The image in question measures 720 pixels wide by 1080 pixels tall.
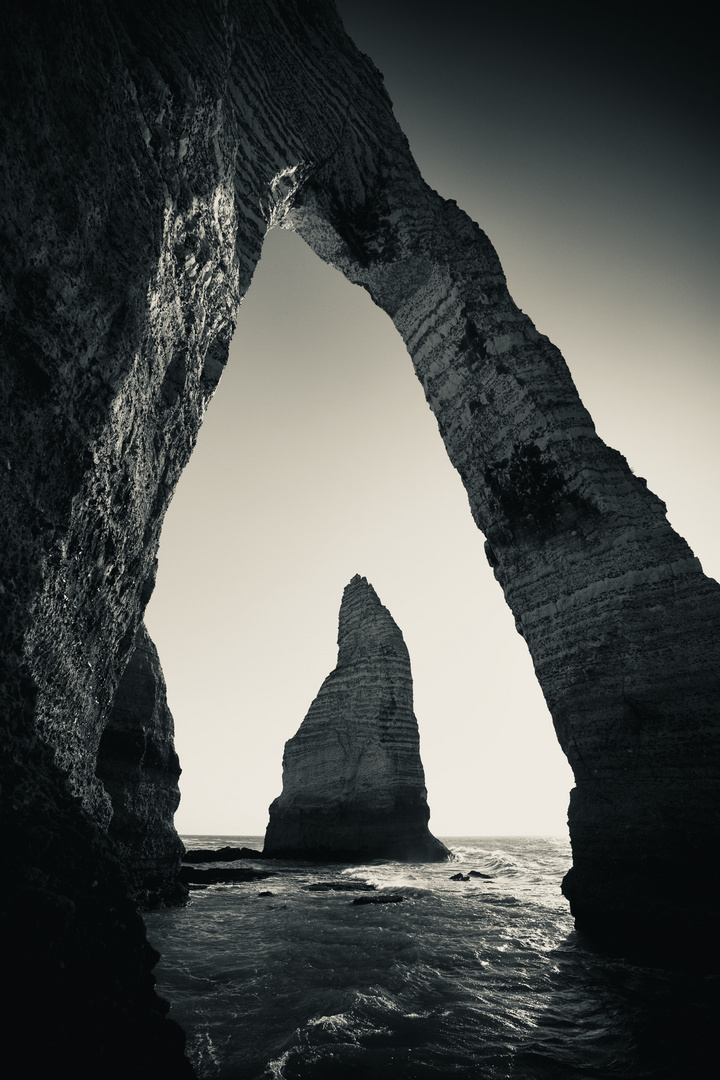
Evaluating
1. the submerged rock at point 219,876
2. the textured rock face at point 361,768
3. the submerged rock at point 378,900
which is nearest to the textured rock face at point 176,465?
the submerged rock at point 378,900

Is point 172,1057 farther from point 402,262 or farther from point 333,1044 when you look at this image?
point 402,262

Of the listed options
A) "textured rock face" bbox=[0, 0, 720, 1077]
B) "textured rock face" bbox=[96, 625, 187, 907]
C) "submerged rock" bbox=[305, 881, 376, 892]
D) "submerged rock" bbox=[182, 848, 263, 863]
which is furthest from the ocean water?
"submerged rock" bbox=[182, 848, 263, 863]

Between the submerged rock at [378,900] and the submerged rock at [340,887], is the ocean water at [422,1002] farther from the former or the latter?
the submerged rock at [340,887]

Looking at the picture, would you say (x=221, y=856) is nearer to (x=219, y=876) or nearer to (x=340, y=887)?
(x=219, y=876)

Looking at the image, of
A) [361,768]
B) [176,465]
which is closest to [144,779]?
[176,465]

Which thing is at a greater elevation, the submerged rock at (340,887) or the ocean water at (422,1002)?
the ocean water at (422,1002)

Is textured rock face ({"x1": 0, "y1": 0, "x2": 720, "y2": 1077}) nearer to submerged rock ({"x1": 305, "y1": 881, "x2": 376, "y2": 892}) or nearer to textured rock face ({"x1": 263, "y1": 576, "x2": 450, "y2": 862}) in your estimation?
submerged rock ({"x1": 305, "y1": 881, "x2": 376, "y2": 892})
